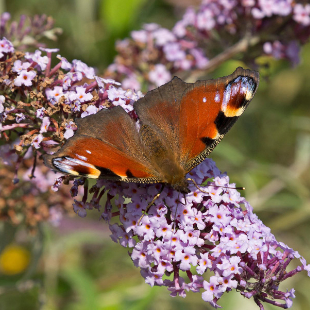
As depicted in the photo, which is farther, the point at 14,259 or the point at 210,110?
the point at 14,259

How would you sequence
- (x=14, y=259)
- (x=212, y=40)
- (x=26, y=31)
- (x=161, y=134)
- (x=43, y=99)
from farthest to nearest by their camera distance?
(x=14, y=259) → (x=212, y=40) → (x=26, y=31) → (x=161, y=134) → (x=43, y=99)

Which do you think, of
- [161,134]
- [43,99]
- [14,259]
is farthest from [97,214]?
[43,99]

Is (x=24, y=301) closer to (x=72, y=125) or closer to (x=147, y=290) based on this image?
(x=147, y=290)

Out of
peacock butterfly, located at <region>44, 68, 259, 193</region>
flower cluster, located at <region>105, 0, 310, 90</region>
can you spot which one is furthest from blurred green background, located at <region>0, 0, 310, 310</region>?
peacock butterfly, located at <region>44, 68, 259, 193</region>

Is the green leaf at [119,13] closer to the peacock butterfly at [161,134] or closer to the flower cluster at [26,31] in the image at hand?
the flower cluster at [26,31]

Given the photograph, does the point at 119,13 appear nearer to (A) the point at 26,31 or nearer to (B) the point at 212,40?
(B) the point at 212,40

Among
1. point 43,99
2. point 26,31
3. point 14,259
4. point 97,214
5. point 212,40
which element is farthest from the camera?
point 97,214

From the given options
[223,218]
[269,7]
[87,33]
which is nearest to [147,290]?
[223,218]
